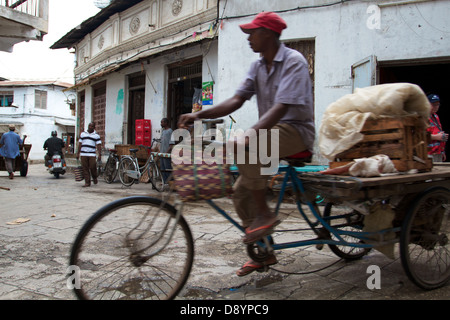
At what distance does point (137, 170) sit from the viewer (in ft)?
28.8

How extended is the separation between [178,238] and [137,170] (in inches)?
272

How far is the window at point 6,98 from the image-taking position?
30.5m

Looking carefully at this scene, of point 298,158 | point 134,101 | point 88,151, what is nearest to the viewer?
point 298,158

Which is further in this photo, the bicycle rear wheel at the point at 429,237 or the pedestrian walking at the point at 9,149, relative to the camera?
the pedestrian walking at the point at 9,149

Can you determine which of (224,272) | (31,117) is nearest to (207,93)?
(224,272)

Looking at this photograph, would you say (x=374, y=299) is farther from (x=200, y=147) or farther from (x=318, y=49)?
(x=318, y=49)

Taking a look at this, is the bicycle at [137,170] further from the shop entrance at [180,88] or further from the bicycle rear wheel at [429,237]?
the bicycle rear wheel at [429,237]

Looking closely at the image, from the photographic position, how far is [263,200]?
2.23m

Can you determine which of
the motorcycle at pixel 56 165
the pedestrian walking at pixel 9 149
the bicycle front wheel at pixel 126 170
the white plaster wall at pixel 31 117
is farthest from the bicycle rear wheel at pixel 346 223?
the white plaster wall at pixel 31 117

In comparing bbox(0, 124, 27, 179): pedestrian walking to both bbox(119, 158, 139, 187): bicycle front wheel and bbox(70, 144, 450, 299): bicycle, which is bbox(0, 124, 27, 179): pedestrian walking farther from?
bbox(70, 144, 450, 299): bicycle

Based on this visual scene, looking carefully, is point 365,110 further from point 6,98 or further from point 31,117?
point 6,98

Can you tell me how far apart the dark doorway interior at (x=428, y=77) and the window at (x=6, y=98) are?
32.8 m

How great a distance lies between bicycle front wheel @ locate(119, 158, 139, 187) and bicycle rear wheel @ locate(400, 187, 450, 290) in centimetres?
741
